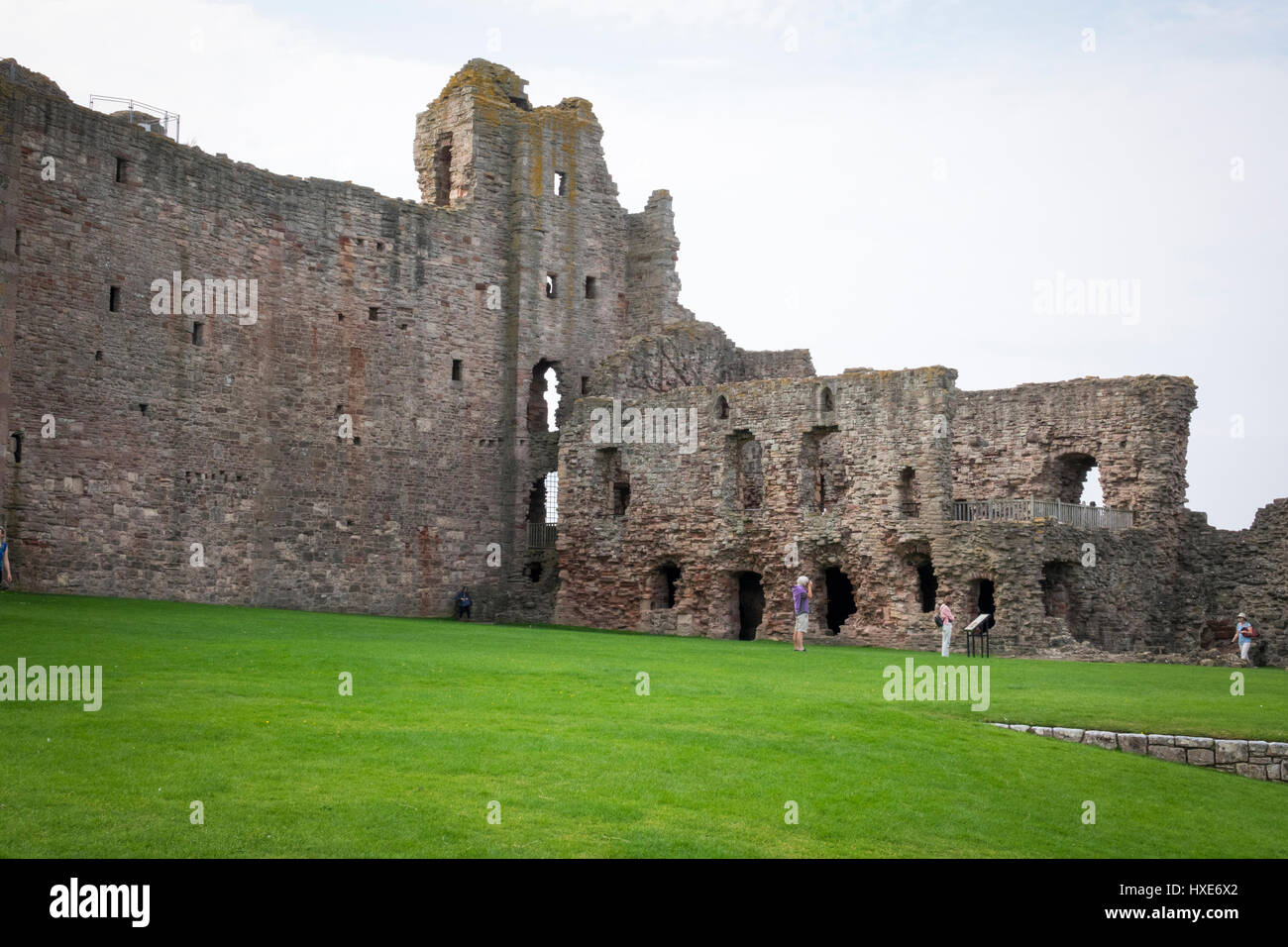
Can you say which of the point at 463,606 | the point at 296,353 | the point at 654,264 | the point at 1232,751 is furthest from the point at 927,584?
the point at 1232,751

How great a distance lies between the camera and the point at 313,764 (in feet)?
41.4

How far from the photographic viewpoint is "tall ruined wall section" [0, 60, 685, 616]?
1148 inches

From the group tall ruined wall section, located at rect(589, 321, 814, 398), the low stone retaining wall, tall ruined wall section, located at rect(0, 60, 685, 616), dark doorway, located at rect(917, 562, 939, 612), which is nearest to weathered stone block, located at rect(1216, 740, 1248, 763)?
the low stone retaining wall

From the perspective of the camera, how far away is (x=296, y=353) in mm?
34406

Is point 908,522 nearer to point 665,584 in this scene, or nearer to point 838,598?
point 838,598

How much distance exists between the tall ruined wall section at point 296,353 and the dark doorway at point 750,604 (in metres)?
5.14

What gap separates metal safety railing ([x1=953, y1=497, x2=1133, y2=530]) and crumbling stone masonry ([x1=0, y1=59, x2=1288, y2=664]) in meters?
0.12

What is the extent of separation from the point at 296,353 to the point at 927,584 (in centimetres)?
1557

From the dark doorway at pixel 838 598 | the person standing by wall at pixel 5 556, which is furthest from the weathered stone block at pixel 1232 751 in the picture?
the dark doorway at pixel 838 598

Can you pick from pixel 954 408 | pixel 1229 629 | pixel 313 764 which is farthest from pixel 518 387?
pixel 313 764

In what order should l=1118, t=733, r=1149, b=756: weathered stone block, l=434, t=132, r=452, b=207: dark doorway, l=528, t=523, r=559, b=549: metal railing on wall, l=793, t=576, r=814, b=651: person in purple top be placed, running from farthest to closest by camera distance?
l=434, t=132, r=452, b=207: dark doorway
l=528, t=523, r=559, b=549: metal railing on wall
l=793, t=576, r=814, b=651: person in purple top
l=1118, t=733, r=1149, b=756: weathered stone block

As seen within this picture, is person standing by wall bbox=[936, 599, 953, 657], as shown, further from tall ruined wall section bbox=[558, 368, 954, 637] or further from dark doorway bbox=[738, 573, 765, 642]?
dark doorway bbox=[738, 573, 765, 642]
